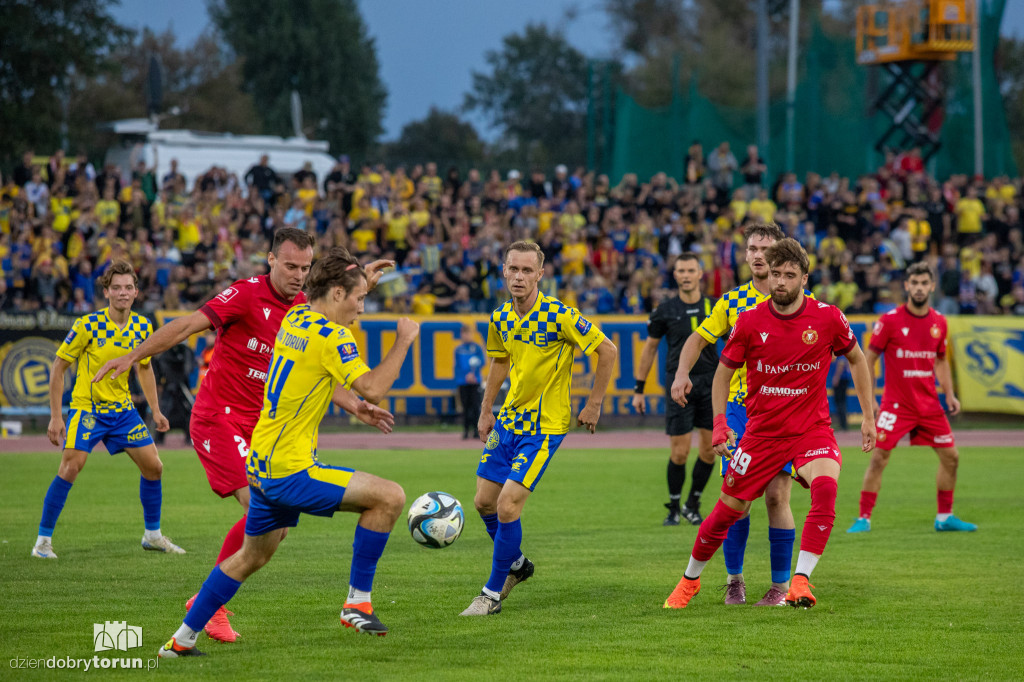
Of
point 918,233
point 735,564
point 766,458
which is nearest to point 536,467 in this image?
point 766,458

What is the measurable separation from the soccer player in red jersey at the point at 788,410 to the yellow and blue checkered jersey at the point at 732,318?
38 cm

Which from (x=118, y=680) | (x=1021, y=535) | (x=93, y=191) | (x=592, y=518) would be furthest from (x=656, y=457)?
(x=118, y=680)

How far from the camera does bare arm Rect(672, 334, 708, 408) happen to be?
26.3ft

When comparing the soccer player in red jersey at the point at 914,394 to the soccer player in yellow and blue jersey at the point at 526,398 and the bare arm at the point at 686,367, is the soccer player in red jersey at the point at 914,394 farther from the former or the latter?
the soccer player in yellow and blue jersey at the point at 526,398

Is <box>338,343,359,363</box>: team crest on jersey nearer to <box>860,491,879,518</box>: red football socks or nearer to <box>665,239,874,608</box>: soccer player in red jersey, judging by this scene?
<box>665,239,874,608</box>: soccer player in red jersey

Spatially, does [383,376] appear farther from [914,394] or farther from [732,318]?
[914,394]

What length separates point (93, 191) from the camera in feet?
81.1

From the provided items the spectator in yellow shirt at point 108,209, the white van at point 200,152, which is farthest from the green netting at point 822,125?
the spectator in yellow shirt at point 108,209

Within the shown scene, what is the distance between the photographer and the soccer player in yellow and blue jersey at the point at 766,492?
8.12 metres

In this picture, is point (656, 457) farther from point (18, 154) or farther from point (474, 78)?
point (474, 78)

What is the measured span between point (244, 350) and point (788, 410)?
3.59 metres

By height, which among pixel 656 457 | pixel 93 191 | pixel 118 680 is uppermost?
pixel 93 191

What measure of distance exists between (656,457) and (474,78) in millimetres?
81826
